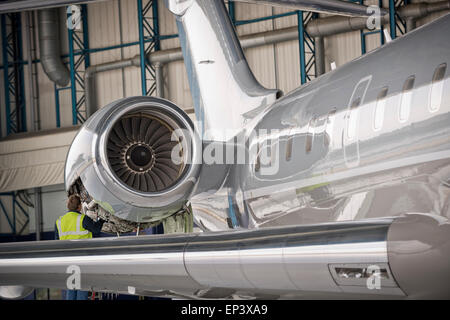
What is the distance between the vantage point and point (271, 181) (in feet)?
25.3

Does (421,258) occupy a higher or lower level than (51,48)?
lower

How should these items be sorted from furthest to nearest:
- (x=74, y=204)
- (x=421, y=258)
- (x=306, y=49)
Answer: (x=306, y=49), (x=74, y=204), (x=421, y=258)

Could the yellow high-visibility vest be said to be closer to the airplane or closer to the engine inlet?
the airplane

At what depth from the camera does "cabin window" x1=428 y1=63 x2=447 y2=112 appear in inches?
195

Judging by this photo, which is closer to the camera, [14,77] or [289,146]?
[289,146]

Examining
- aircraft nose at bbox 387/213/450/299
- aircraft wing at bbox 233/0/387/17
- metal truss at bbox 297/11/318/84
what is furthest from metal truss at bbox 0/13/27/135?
aircraft nose at bbox 387/213/450/299

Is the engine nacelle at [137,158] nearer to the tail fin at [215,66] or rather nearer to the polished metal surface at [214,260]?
the tail fin at [215,66]

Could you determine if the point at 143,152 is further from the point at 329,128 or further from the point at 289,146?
the point at 329,128

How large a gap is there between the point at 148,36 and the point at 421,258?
2680cm

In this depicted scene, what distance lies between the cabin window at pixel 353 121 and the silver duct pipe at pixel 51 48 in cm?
2642

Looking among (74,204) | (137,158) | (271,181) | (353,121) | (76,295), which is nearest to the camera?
(353,121)

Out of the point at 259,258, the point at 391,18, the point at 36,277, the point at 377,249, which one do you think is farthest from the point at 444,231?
the point at 391,18

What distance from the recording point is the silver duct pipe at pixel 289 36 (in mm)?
21750

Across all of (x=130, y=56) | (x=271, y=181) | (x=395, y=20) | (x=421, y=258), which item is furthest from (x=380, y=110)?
(x=130, y=56)
